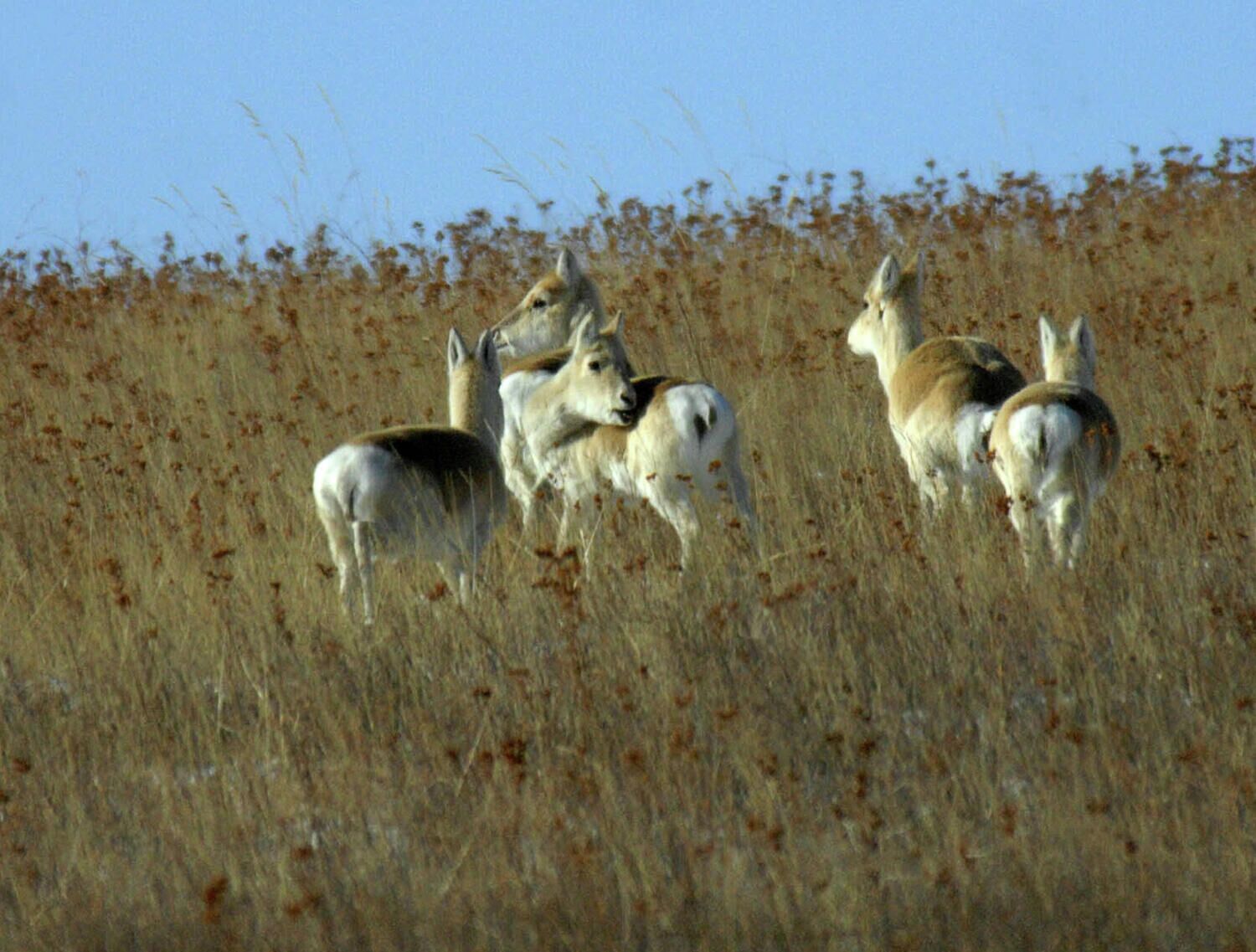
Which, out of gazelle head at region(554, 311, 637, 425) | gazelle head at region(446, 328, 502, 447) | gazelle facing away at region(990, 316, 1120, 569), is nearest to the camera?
gazelle facing away at region(990, 316, 1120, 569)

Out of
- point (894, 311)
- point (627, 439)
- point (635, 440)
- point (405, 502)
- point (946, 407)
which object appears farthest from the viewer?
point (894, 311)

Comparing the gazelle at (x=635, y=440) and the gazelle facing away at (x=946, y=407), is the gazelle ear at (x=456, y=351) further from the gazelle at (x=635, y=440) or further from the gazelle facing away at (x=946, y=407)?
the gazelle facing away at (x=946, y=407)

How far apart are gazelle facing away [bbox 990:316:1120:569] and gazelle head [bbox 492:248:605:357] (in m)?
3.68

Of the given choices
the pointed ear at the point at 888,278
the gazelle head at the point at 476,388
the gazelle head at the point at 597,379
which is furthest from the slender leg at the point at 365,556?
the pointed ear at the point at 888,278

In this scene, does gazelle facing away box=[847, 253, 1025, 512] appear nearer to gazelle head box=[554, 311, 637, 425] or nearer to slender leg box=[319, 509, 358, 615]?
gazelle head box=[554, 311, 637, 425]

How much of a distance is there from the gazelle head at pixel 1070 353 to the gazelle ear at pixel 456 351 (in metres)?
2.61

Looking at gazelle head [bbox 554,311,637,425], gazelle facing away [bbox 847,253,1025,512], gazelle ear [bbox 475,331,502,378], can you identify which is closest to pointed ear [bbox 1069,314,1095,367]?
gazelle facing away [bbox 847,253,1025,512]

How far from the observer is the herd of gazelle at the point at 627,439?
6.84 m

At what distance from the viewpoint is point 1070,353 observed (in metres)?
8.01

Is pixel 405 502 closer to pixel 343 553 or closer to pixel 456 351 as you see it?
pixel 343 553

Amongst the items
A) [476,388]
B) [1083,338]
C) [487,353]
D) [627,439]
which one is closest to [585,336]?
[627,439]

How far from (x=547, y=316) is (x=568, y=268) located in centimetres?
31

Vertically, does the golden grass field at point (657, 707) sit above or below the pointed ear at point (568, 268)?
below

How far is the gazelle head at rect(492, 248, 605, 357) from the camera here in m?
10.4
